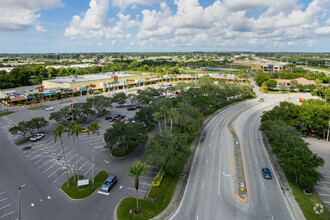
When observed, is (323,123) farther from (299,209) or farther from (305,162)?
(299,209)

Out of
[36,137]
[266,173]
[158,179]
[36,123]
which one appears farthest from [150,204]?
[36,123]

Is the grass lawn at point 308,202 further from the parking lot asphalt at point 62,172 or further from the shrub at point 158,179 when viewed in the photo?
the parking lot asphalt at point 62,172

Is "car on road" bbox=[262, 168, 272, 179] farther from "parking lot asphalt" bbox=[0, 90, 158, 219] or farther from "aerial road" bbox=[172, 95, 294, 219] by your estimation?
"parking lot asphalt" bbox=[0, 90, 158, 219]

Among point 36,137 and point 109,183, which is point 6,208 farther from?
point 36,137

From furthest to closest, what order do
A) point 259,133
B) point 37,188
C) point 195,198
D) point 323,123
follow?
point 259,133 → point 323,123 → point 37,188 → point 195,198

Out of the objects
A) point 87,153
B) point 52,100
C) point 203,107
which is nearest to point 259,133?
point 203,107

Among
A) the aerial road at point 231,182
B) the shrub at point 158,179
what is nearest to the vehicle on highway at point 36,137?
the shrub at point 158,179
